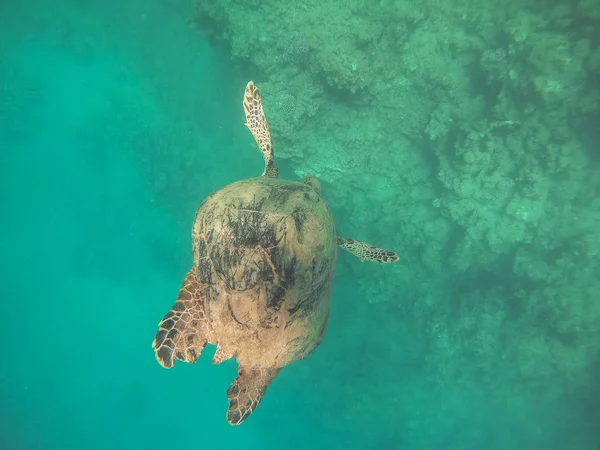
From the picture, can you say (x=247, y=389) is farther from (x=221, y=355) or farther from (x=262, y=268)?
(x=262, y=268)

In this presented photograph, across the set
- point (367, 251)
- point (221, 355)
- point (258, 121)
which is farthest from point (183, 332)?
point (258, 121)

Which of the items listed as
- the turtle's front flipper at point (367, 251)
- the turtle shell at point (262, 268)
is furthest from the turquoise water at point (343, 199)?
the turtle shell at point (262, 268)

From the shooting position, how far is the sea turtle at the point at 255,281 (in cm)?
299

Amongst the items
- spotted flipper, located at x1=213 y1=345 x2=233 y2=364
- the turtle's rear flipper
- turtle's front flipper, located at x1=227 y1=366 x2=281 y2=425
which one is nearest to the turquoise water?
turtle's front flipper, located at x1=227 y1=366 x2=281 y2=425

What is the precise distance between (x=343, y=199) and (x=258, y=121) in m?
4.24

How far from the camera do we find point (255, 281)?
2.96 meters

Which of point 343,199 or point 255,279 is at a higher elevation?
point 255,279

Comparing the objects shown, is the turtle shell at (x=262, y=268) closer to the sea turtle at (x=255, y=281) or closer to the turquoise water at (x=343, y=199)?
the sea turtle at (x=255, y=281)

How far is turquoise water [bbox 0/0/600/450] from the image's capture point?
25.4 feet

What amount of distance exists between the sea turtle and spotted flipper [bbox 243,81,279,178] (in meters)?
1.89

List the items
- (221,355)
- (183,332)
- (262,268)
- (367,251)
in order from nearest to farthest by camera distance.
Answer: (262,268) → (221,355) → (183,332) → (367,251)

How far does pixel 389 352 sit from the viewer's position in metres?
10.0

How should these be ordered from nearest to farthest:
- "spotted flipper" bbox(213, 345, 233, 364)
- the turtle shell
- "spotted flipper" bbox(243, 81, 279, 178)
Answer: the turtle shell
"spotted flipper" bbox(213, 345, 233, 364)
"spotted flipper" bbox(243, 81, 279, 178)

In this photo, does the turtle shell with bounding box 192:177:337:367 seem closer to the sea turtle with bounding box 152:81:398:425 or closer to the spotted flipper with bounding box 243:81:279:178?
the sea turtle with bounding box 152:81:398:425
